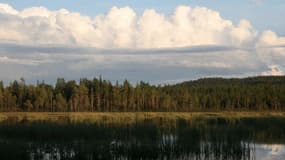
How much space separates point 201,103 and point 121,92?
23.7 meters

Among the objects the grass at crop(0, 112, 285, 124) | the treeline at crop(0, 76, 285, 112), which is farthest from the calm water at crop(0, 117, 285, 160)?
the treeline at crop(0, 76, 285, 112)

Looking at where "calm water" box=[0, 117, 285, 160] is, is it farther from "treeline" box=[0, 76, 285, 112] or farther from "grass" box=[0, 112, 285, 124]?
"treeline" box=[0, 76, 285, 112]

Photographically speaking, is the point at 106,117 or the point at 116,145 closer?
the point at 116,145

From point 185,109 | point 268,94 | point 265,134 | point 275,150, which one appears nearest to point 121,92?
point 185,109

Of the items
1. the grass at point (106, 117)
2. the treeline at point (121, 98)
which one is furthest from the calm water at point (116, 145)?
the treeline at point (121, 98)

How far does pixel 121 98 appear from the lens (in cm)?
11650

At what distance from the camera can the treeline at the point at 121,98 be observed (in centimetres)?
10919

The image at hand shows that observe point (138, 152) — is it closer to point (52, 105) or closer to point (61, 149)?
point (61, 149)

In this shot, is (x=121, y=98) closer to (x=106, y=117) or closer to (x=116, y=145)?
(x=106, y=117)

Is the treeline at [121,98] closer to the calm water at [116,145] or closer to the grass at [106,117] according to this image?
the grass at [106,117]

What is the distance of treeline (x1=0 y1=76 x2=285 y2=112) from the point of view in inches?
4299

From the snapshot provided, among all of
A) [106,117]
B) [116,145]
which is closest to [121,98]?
[106,117]

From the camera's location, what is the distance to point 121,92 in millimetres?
119250

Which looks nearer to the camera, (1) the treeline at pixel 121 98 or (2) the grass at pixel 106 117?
(2) the grass at pixel 106 117
